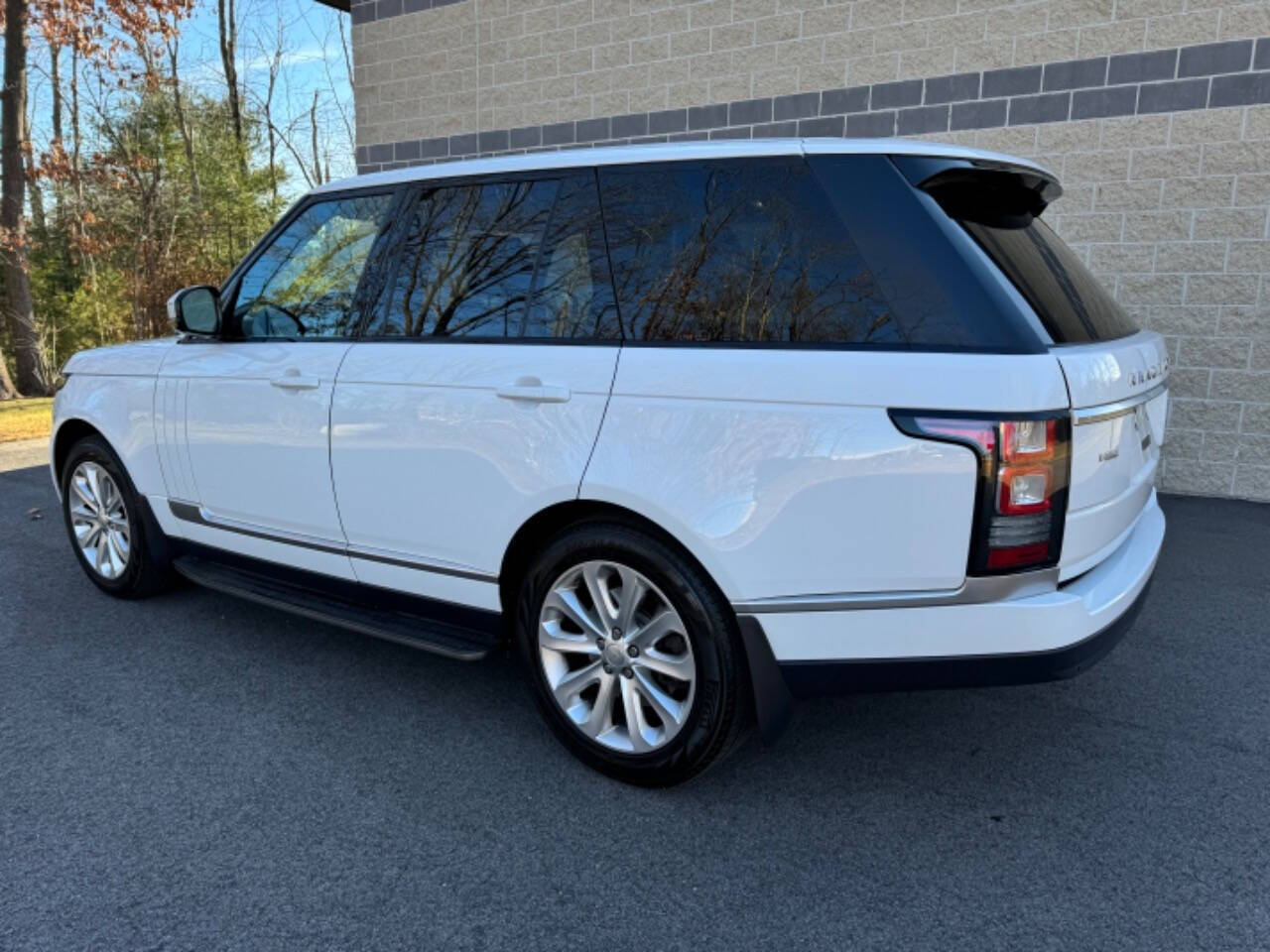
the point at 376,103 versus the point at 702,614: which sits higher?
the point at 376,103

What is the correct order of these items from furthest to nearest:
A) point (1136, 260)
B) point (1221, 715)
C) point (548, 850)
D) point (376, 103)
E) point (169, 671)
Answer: point (376, 103)
point (1136, 260)
point (169, 671)
point (1221, 715)
point (548, 850)

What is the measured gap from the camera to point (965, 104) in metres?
6.89

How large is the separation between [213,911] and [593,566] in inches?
52.3

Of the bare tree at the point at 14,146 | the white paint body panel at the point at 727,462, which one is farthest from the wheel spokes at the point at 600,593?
the bare tree at the point at 14,146

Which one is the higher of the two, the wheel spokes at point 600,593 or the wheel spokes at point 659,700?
the wheel spokes at point 600,593

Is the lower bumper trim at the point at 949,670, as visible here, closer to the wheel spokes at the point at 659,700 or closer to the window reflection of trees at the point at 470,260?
the wheel spokes at the point at 659,700

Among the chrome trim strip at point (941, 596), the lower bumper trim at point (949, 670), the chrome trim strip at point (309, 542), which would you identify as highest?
the chrome trim strip at point (941, 596)

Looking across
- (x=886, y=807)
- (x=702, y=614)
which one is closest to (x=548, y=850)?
(x=702, y=614)

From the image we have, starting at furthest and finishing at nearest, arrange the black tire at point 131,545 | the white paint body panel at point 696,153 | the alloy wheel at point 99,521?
the alloy wheel at point 99,521, the black tire at point 131,545, the white paint body panel at point 696,153

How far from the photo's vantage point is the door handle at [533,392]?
9.11 ft

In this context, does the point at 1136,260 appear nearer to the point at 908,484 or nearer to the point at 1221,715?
the point at 1221,715

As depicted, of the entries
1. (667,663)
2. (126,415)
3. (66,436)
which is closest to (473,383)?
(667,663)

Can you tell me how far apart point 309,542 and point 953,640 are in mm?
2417

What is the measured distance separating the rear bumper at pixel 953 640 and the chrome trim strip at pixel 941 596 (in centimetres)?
1
